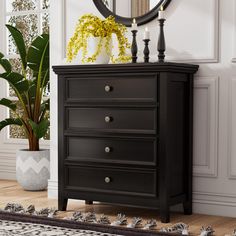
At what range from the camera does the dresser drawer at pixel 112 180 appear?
3568 millimetres

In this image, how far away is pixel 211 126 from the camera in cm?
380

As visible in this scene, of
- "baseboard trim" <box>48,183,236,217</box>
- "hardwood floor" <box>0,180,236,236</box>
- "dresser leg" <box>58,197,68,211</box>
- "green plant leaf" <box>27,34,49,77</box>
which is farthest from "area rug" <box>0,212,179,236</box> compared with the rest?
"green plant leaf" <box>27,34,49,77</box>

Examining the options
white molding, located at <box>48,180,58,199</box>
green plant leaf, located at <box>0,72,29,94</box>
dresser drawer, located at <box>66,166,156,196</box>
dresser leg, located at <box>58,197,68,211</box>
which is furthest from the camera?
green plant leaf, located at <box>0,72,29,94</box>

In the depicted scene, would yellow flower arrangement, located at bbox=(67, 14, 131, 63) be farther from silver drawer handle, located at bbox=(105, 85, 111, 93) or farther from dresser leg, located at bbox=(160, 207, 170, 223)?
dresser leg, located at bbox=(160, 207, 170, 223)

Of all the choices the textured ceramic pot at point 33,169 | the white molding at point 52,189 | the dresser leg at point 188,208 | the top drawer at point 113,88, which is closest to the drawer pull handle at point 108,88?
the top drawer at point 113,88

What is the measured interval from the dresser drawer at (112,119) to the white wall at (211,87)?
432 millimetres

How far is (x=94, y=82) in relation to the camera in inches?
147

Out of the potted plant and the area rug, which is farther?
the potted plant

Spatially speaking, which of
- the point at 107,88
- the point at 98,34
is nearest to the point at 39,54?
the point at 98,34

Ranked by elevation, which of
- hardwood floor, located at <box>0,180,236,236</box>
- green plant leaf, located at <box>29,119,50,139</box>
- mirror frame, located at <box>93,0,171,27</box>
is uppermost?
mirror frame, located at <box>93,0,171,27</box>

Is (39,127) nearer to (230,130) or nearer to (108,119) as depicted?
(108,119)

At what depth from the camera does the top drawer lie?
354 cm

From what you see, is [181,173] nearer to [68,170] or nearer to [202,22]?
[68,170]

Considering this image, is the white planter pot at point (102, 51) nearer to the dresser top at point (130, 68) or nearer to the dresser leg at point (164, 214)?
the dresser top at point (130, 68)
